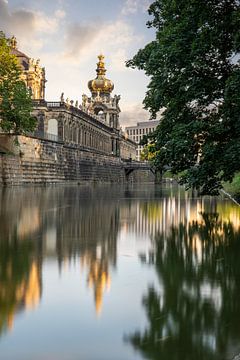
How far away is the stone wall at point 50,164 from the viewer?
64.3 m

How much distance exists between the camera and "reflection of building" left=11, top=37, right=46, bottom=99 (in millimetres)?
98688

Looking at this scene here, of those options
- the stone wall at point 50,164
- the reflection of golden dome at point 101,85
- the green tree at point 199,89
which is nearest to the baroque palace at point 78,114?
the reflection of golden dome at point 101,85

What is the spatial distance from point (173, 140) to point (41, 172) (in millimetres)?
58072

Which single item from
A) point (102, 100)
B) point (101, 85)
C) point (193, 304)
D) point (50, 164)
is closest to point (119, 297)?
point (193, 304)

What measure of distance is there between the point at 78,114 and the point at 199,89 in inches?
3527

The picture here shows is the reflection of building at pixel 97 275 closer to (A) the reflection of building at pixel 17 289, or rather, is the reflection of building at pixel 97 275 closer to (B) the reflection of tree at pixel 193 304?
(B) the reflection of tree at pixel 193 304

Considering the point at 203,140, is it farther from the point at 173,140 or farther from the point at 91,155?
the point at 91,155

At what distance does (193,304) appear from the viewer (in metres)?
6.67

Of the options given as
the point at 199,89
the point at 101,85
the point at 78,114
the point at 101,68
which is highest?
the point at 101,68

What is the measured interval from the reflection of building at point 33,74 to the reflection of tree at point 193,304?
90110mm

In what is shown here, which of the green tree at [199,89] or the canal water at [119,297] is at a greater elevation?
the green tree at [199,89]

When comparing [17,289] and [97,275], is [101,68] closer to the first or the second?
[97,275]

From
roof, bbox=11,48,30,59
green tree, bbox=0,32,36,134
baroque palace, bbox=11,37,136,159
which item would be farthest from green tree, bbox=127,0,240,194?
roof, bbox=11,48,30,59

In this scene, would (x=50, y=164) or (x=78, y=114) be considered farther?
(x=78, y=114)
